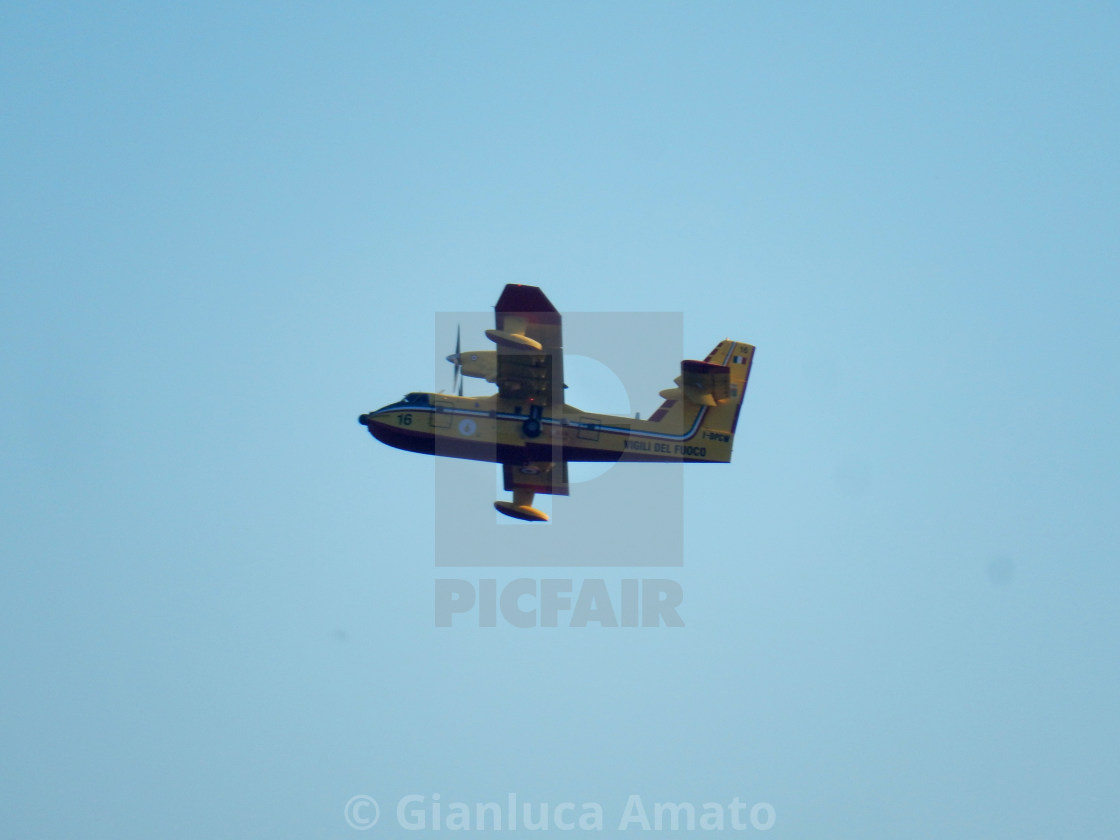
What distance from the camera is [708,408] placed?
4119 cm

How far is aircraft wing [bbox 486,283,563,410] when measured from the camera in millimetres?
38719

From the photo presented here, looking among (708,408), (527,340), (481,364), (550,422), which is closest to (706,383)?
(708,408)

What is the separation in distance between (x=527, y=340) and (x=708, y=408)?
6361 mm

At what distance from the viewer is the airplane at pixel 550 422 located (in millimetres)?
40594

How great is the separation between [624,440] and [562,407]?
2.16 m

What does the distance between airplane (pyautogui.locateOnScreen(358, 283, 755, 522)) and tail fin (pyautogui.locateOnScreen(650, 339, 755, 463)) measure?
31 millimetres

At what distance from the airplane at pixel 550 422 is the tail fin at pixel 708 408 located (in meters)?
0.03

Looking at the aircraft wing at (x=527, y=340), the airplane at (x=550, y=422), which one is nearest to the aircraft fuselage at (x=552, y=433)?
the airplane at (x=550, y=422)

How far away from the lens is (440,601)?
138ft

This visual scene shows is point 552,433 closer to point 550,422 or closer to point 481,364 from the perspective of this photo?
point 550,422

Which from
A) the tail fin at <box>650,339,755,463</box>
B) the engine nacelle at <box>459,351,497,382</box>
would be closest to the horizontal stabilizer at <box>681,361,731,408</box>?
the tail fin at <box>650,339,755,463</box>

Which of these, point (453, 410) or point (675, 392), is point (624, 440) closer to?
point (675, 392)

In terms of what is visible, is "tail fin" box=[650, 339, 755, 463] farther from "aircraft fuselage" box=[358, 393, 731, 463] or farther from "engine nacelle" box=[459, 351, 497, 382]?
→ "engine nacelle" box=[459, 351, 497, 382]

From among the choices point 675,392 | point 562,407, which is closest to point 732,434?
point 675,392
